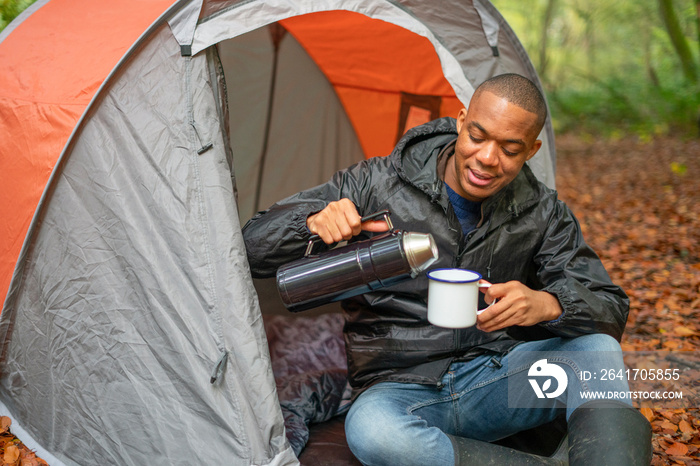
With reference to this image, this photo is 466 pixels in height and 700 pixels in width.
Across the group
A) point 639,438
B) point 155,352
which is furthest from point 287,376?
point 639,438

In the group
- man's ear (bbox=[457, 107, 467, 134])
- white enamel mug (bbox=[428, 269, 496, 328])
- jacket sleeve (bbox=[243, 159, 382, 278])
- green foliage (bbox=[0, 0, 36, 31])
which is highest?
green foliage (bbox=[0, 0, 36, 31])

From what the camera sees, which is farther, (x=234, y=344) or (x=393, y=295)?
(x=393, y=295)

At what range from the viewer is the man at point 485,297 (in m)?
1.77

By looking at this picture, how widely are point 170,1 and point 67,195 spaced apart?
0.74 m

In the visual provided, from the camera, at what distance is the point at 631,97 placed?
1122 cm

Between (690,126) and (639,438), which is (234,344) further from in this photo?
(690,126)

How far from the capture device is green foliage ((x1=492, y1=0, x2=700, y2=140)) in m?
9.84

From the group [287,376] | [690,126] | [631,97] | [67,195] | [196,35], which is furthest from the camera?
[631,97]

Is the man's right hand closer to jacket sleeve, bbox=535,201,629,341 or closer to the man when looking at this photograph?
the man

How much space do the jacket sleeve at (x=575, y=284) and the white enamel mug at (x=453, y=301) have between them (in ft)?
1.07

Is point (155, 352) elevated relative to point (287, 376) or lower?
elevated

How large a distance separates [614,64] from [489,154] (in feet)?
48.4

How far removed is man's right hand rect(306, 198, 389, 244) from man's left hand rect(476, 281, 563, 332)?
0.37m

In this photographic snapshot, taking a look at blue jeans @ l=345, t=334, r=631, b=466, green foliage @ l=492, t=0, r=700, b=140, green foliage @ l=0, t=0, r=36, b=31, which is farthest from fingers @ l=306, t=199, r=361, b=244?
green foliage @ l=492, t=0, r=700, b=140
